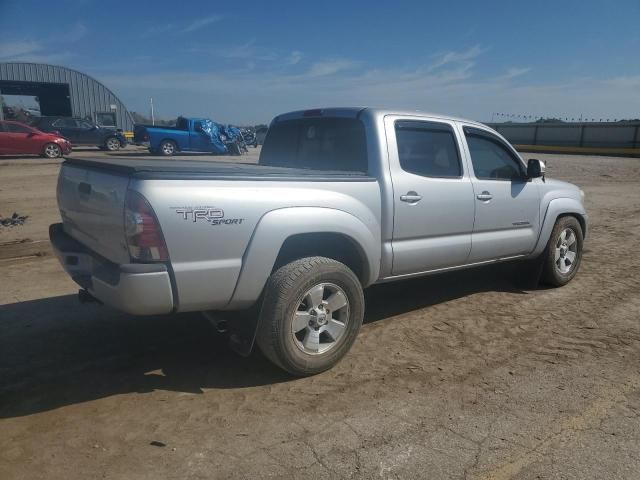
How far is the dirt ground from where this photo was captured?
107 inches

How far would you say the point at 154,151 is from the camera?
25.0 metres

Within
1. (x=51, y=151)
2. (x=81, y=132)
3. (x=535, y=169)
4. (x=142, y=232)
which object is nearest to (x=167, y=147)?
(x=51, y=151)

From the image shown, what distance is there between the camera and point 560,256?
5871mm

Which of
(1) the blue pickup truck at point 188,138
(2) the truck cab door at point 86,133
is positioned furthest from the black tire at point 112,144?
(1) the blue pickup truck at point 188,138

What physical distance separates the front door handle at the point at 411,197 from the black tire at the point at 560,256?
227cm

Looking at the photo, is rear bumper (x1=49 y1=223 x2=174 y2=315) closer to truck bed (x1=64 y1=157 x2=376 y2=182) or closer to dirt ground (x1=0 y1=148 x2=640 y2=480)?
truck bed (x1=64 y1=157 x2=376 y2=182)

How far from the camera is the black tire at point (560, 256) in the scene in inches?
223

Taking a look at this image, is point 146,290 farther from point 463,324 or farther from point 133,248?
point 463,324

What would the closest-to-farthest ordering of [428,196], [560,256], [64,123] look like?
[428,196] < [560,256] < [64,123]

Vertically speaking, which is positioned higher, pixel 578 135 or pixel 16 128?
pixel 578 135

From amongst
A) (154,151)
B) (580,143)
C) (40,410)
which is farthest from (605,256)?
(580,143)

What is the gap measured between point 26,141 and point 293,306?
71.4 feet

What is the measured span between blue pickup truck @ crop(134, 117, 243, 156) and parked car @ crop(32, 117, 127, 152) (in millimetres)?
2020

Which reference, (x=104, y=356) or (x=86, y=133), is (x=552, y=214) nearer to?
(x=104, y=356)
